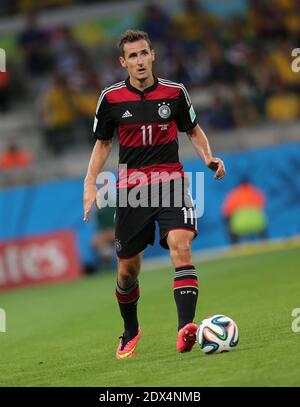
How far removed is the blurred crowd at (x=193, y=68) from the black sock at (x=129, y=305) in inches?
573

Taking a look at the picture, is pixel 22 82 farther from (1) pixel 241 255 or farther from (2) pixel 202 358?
(2) pixel 202 358

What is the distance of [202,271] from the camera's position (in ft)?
59.3

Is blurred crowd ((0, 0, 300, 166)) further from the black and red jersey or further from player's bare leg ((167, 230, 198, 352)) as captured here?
player's bare leg ((167, 230, 198, 352))

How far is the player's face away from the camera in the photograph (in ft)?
28.0

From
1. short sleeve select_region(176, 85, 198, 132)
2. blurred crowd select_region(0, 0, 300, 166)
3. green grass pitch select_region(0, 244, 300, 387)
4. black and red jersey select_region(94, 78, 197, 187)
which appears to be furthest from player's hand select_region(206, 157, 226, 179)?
blurred crowd select_region(0, 0, 300, 166)

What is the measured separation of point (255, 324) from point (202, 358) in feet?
6.77

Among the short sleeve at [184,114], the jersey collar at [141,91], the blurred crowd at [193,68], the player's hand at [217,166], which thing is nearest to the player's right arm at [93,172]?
the jersey collar at [141,91]

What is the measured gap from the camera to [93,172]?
8836 mm

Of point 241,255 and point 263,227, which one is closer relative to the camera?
point 241,255

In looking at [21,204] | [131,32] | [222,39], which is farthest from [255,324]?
[222,39]

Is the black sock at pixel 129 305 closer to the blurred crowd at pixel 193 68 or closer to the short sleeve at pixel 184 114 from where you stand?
the short sleeve at pixel 184 114

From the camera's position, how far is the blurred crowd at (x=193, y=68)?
23.4m

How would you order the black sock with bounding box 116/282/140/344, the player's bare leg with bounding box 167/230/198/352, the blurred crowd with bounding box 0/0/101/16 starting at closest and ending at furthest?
the player's bare leg with bounding box 167/230/198/352, the black sock with bounding box 116/282/140/344, the blurred crowd with bounding box 0/0/101/16

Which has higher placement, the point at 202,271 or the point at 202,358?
the point at 202,271
